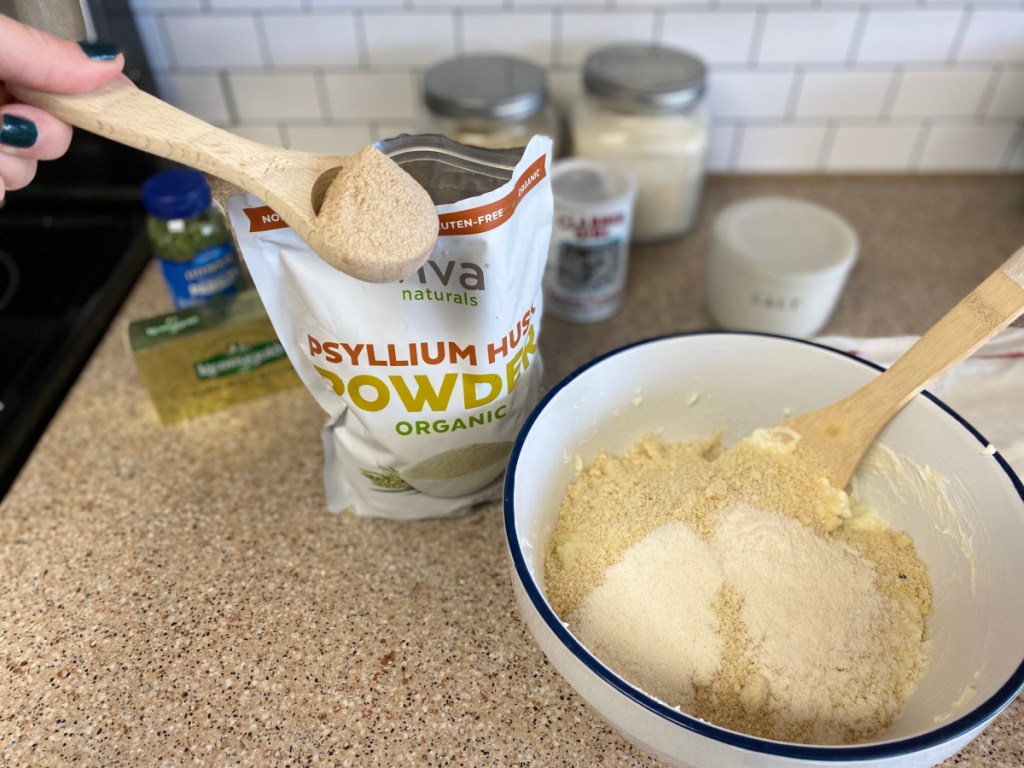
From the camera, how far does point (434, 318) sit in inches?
22.8

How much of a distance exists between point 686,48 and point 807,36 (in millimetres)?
159

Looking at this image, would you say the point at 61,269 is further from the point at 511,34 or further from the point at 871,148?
the point at 871,148

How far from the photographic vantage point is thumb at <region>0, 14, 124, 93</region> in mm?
460

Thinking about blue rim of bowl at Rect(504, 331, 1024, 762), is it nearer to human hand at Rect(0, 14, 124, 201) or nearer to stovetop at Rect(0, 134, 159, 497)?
human hand at Rect(0, 14, 124, 201)

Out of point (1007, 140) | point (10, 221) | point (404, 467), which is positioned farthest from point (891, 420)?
point (10, 221)

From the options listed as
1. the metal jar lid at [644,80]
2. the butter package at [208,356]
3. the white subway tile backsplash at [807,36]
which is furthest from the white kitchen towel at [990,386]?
the butter package at [208,356]

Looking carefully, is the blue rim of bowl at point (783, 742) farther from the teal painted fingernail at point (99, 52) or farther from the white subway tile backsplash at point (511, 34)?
the white subway tile backsplash at point (511, 34)

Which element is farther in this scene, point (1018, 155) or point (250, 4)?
point (1018, 155)

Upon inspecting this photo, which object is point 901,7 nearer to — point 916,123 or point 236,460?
point 916,123

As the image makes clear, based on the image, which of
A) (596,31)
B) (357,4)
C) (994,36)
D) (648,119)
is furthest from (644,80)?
(994,36)

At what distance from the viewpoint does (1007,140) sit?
3.69 ft

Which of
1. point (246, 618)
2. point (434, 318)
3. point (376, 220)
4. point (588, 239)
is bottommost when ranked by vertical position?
point (246, 618)

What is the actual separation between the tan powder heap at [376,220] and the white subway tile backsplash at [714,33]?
69 cm

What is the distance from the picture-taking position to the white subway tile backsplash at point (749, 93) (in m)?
1.06
